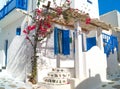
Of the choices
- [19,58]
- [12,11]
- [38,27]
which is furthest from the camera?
[12,11]

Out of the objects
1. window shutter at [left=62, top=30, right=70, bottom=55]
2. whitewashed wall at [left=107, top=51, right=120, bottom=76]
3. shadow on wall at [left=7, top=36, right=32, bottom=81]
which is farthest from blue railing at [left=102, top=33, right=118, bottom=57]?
shadow on wall at [left=7, top=36, right=32, bottom=81]

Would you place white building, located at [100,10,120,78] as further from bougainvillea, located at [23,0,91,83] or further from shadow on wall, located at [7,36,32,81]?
shadow on wall, located at [7,36,32,81]

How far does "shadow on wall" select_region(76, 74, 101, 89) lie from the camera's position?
10884 mm

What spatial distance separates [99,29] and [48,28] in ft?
15.1

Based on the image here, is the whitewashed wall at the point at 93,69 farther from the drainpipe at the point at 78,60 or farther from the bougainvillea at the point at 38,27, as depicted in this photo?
the bougainvillea at the point at 38,27

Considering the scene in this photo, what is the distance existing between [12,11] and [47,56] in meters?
4.54

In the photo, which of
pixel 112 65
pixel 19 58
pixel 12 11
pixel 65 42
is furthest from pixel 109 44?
pixel 12 11

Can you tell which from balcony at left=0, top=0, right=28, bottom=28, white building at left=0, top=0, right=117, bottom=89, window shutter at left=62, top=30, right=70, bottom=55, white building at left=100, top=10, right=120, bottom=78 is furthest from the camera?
white building at left=100, top=10, right=120, bottom=78

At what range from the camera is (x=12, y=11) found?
13.5 m

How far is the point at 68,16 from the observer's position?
1176 cm

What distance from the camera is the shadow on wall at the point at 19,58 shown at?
1227cm

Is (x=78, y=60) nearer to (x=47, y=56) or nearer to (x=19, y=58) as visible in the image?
(x=47, y=56)

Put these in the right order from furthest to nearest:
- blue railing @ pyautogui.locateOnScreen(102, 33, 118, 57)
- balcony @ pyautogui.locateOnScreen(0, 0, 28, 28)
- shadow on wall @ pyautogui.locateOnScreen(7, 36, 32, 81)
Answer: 1. blue railing @ pyautogui.locateOnScreen(102, 33, 118, 57)
2. balcony @ pyautogui.locateOnScreen(0, 0, 28, 28)
3. shadow on wall @ pyautogui.locateOnScreen(7, 36, 32, 81)

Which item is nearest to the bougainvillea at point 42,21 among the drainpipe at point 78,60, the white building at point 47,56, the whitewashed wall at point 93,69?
the white building at point 47,56
